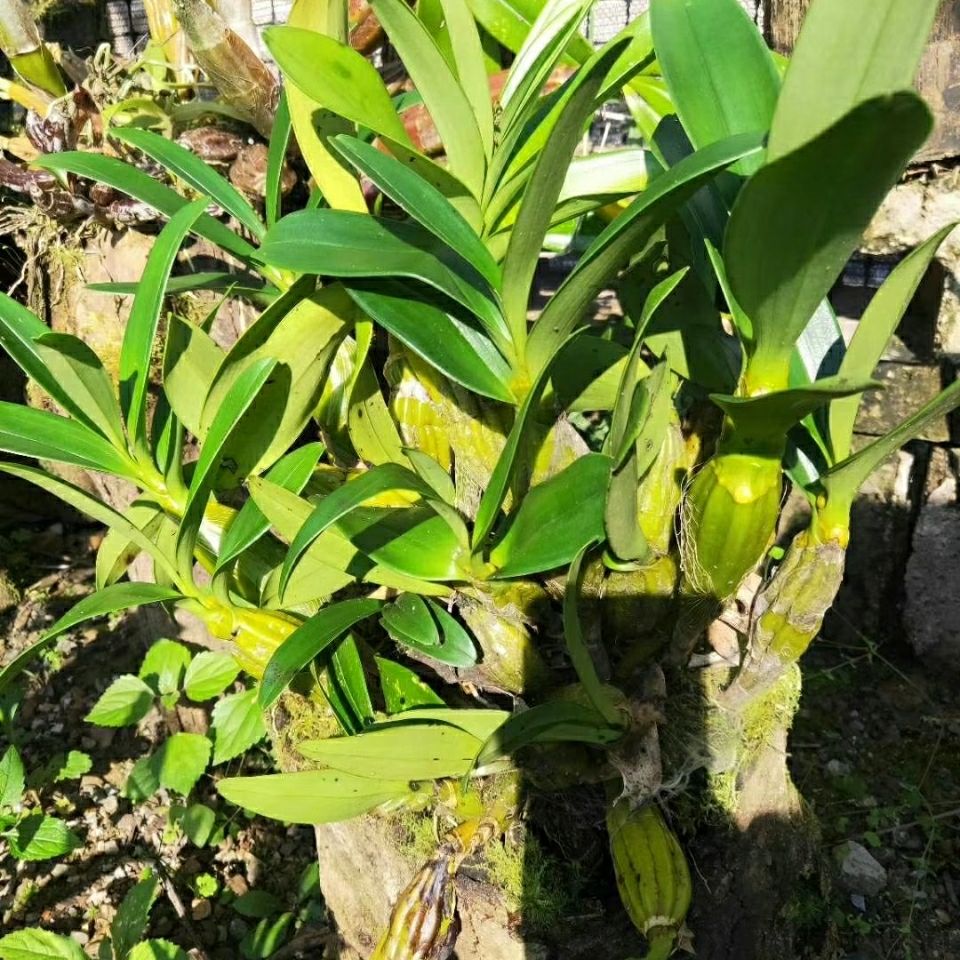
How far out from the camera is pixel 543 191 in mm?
496

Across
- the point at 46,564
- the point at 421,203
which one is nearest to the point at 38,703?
the point at 46,564

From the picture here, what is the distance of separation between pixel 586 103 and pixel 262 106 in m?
0.58

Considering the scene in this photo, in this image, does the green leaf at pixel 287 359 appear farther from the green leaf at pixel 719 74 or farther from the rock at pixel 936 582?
the rock at pixel 936 582

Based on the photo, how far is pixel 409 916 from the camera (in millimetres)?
740

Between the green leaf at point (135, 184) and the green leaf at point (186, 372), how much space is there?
3.4 inches

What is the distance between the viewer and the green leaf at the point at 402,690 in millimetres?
802

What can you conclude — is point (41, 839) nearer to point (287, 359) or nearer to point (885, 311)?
point (287, 359)

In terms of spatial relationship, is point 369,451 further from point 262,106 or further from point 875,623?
point 875,623

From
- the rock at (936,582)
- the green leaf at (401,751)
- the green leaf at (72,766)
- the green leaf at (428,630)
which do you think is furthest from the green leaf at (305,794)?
the rock at (936,582)

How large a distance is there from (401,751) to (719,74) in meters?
0.57

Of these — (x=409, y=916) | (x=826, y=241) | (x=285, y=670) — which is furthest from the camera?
(x=409, y=916)

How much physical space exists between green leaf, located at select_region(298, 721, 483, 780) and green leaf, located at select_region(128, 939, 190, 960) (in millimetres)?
504

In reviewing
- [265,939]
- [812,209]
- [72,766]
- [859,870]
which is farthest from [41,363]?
[859,870]

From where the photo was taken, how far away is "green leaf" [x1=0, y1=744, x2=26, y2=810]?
3.83 feet
